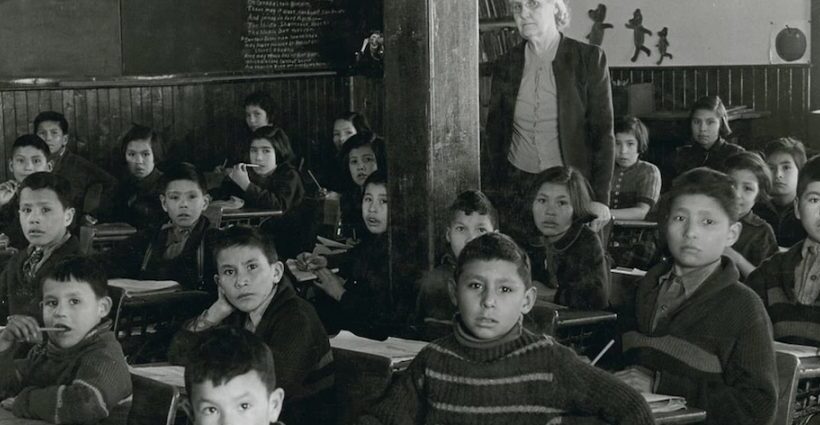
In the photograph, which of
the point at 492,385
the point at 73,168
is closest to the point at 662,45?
the point at 73,168

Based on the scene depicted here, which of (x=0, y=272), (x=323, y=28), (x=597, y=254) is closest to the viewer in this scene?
(x=597, y=254)

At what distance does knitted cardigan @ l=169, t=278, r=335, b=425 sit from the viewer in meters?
3.05

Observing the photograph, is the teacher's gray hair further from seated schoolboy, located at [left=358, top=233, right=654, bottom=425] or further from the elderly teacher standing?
seated schoolboy, located at [left=358, top=233, right=654, bottom=425]

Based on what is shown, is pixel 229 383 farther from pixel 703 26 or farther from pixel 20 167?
pixel 703 26

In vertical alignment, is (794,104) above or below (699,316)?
above

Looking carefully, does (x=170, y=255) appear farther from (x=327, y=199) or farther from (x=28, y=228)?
(x=327, y=199)

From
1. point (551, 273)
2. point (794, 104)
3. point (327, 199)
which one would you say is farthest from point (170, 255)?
point (794, 104)

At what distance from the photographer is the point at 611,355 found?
3.18 meters

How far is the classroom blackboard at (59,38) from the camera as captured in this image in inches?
295

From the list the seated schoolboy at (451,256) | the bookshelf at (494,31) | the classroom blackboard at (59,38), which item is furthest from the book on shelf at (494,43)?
the seated schoolboy at (451,256)

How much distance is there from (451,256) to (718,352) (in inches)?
44.1

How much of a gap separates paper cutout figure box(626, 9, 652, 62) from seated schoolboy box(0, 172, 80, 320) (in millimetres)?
5479

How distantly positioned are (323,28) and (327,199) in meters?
3.10

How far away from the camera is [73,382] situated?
9.61 feet
